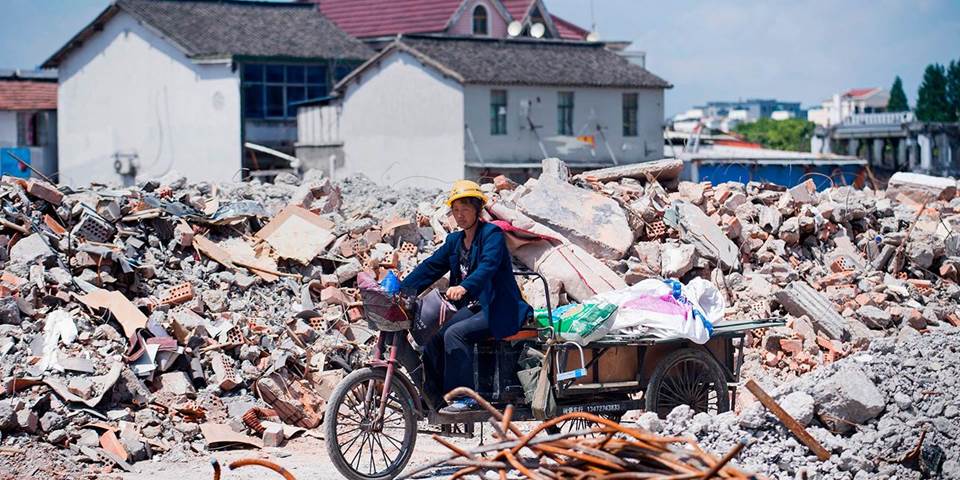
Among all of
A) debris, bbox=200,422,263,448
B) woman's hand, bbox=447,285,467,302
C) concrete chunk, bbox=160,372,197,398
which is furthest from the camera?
concrete chunk, bbox=160,372,197,398

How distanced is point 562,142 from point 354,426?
30.9 meters

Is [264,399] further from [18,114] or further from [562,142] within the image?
[18,114]

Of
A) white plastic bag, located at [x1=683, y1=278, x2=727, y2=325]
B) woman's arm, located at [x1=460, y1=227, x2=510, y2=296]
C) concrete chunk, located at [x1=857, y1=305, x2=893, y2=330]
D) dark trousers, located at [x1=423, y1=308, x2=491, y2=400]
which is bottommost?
concrete chunk, located at [x1=857, y1=305, x2=893, y2=330]

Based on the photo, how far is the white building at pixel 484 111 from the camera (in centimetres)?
3634

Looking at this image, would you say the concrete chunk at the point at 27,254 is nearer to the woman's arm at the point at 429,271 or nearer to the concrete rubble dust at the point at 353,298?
the concrete rubble dust at the point at 353,298

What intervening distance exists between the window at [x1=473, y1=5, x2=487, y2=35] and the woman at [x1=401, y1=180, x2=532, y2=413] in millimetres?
38315

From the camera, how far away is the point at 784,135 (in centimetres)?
7594

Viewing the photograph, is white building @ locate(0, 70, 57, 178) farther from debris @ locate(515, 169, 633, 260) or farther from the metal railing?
the metal railing

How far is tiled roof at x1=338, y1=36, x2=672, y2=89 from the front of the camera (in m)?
36.4

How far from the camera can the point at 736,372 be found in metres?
8.81

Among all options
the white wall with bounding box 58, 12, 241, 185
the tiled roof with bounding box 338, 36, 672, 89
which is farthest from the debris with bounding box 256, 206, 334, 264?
the white wall with bounding box 58, 12, 241, 185

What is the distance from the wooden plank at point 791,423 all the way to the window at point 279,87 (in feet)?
110

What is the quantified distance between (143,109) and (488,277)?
35453mm

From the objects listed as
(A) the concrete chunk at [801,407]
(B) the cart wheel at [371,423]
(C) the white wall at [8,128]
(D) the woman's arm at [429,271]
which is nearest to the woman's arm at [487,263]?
(D) the woman's arm at [429,271]
